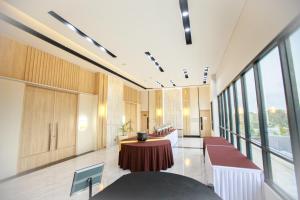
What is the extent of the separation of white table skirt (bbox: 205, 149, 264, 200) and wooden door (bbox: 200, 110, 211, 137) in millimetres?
9546

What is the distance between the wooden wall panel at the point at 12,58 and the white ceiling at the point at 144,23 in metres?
1.73

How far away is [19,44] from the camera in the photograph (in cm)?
458

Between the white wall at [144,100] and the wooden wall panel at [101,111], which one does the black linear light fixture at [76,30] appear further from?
the white wall at [144,100]

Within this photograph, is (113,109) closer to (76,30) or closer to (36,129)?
(36,129)

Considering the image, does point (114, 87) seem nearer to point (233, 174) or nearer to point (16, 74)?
point (16, 74)

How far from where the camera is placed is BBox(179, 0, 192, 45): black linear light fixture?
293 centimetres

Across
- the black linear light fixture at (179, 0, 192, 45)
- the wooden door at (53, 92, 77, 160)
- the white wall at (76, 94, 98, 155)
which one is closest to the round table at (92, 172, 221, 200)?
the black linear light fixture at (179, 0, 192, 45)

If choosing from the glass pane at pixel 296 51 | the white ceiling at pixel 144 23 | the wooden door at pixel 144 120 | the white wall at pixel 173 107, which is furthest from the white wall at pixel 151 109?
the glass pane at pixel 296 51

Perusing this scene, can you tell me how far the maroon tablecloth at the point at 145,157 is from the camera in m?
4.30

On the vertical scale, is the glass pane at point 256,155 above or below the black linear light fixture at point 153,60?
below

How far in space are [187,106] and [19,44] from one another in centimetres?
1086

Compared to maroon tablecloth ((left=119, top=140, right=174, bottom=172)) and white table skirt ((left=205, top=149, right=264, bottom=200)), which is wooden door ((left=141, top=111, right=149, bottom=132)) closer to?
maroon tablecloth ((left=119, top=140, right=174, bottom=172))

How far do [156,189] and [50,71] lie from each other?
228 inches

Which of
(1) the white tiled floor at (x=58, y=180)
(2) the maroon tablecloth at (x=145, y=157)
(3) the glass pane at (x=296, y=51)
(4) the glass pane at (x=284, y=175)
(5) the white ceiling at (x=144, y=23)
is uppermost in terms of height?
(5) the white ceiling at (x=144, y=23)
